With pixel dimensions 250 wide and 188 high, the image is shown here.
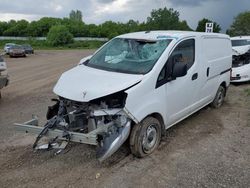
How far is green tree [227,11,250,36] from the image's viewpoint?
63.6 meters

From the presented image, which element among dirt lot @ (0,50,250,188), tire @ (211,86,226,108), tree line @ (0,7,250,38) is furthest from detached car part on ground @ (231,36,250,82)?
tree line @ (0,7,250,38)

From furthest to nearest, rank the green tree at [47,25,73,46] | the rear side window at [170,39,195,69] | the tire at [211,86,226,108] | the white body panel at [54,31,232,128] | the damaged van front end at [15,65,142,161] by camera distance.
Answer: the green tree at [47,25,73,46]
the tire at [211,86,226,108]
the rear side window at [170,39,195,69]
the white body panel at [54,31,232,128]
the damaged van front end at [15,65,142,161]

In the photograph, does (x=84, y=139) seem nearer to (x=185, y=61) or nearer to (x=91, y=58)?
(x=91, y=58)

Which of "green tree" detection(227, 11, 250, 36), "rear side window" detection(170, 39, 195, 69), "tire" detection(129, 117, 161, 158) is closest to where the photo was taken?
"tire" detection(129, 117, 161, 158)

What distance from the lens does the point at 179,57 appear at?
16.9 feet

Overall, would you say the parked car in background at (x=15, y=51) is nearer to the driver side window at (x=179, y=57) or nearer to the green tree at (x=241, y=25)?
the driver side window at (x=179, y=57)

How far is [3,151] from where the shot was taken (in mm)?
4852

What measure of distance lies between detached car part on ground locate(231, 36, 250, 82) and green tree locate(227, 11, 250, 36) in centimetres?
5497

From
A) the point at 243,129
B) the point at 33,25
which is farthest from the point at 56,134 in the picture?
the point at 33,25

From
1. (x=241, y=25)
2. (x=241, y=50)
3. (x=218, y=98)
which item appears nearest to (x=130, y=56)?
(x=218, y=98)

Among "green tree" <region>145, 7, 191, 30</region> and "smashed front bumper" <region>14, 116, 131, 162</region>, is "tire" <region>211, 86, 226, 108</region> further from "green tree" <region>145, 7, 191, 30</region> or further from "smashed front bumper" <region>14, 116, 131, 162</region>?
"green tree" <region>145, 7, 191, 30</region>

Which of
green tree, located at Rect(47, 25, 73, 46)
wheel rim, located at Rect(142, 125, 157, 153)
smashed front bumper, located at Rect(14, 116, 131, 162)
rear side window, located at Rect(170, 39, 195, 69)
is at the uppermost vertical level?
green tree, located at Rect(47, 25, 73, 46)

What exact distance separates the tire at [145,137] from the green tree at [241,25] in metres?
63.9

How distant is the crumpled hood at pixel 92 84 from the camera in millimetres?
4090
